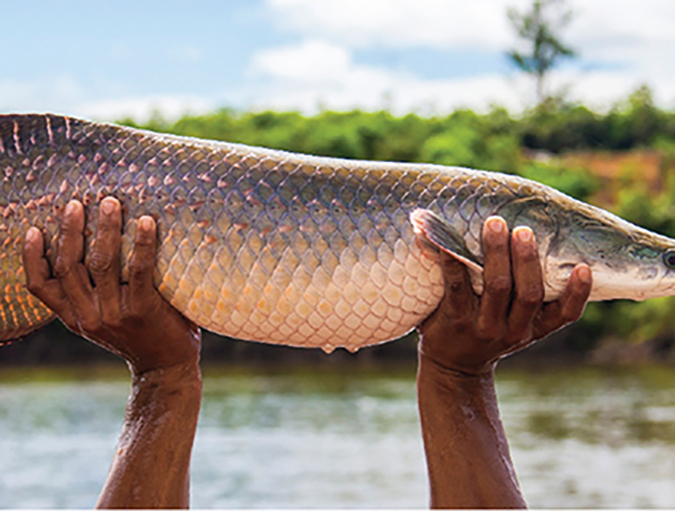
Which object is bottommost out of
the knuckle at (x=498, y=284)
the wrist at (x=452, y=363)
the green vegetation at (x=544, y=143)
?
the wrist at (x=452, y=363)

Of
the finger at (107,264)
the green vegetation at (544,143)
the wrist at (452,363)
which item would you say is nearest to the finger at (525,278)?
the wrist at (452,363)

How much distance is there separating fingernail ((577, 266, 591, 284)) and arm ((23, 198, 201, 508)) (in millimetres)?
1036

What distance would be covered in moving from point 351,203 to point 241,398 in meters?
26.9

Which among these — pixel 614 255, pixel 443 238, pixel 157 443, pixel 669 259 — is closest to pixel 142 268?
pixel 157 443

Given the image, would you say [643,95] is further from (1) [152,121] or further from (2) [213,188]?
(2) [213,188]

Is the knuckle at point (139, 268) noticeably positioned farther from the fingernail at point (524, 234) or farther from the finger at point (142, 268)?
the fingernail at point (524, 234)

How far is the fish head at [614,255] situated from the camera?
290 cm

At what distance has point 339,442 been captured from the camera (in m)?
22.4

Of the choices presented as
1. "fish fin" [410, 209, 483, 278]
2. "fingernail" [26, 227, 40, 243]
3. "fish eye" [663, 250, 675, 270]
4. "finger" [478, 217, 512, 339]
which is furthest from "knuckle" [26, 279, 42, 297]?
"fish eye" [663, 250, 675, 270]

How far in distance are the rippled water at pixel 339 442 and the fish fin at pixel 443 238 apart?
14.1 meters

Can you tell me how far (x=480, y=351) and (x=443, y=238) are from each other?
0.32 metres

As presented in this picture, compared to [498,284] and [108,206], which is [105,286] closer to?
[108,206]

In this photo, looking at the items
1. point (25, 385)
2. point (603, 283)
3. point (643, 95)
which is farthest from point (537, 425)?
point (643, 95)

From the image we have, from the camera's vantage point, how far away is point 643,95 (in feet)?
205
